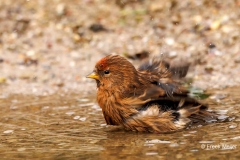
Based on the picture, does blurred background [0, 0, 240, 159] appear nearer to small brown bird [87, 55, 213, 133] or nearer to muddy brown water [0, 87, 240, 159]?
muddy brown water [0, 87, 240, 159]

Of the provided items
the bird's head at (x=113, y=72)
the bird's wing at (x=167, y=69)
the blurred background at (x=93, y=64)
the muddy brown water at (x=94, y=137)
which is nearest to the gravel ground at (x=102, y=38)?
the blurred background at (x=93, y=64)

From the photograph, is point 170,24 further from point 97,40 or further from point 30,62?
point 30,62

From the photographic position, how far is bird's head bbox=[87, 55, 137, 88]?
5580 millimetres

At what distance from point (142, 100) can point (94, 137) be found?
0.63 metres

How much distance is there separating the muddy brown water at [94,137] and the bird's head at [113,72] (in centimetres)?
50

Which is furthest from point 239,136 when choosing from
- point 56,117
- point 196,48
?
point 196,48

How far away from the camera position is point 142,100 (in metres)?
5.34

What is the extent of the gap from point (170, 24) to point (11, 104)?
3753 mm

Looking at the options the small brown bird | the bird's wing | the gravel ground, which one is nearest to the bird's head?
the small brown bird

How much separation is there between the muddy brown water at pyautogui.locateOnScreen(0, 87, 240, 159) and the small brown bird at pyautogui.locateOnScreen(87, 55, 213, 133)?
0.14 meters

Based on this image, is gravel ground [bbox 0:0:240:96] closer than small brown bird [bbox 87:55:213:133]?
No

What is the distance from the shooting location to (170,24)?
31.3ft

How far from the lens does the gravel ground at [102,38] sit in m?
8.27

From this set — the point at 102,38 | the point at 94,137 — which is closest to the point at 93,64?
the point at 102,38
